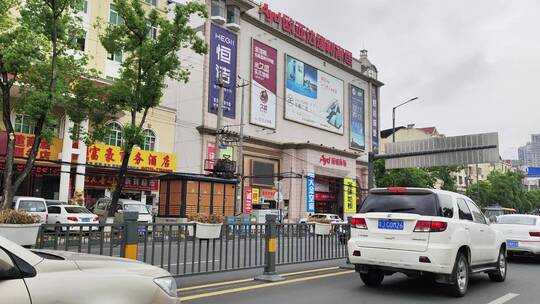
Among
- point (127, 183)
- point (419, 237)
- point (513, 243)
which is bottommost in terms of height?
point (513, 243)

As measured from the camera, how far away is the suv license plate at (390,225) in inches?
300

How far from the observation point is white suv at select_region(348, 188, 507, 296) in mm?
7324

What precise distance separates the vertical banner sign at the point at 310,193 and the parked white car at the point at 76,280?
41867mm

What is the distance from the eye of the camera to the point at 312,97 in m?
50.2

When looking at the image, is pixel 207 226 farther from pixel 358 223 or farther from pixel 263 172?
pixel 263 172

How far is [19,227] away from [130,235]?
169cm

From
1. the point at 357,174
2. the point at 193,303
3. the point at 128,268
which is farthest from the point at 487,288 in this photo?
the point at 357,174

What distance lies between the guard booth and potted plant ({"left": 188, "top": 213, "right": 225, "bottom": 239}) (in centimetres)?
1711

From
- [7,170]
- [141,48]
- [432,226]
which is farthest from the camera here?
[141,48]

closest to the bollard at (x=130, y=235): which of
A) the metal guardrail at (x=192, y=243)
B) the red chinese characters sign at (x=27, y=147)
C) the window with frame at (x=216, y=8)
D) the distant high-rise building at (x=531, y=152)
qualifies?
the metal guardrail at (x=192, y=243)

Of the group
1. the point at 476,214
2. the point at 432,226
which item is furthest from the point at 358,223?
the point at 476,214

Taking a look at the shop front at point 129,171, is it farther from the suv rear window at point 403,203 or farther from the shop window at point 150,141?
the suv rear window at point 403,203

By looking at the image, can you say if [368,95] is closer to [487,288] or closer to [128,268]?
[487,288]

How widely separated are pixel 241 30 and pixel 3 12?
2728 centimetres
